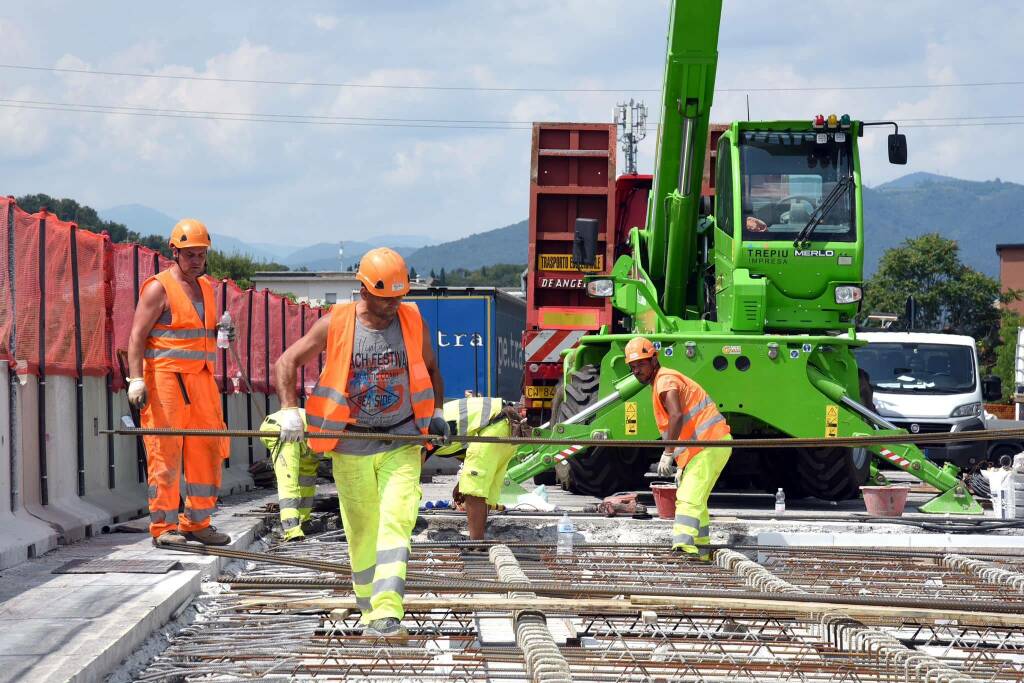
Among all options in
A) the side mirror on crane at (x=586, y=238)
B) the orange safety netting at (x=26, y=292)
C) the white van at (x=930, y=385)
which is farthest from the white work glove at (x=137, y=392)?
the white van at (x=930, y=385)

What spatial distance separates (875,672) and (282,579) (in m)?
3.34

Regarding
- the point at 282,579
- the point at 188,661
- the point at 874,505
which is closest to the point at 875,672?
the point at 188,661

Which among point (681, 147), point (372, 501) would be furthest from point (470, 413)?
point (681, 147)

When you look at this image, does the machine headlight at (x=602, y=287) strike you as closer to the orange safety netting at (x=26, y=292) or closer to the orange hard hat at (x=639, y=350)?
the orange hard hat at (x=639, y=350)

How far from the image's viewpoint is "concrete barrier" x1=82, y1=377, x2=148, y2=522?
10.8 meters

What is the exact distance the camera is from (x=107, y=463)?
11.3 m

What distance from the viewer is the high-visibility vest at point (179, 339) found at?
8977mm

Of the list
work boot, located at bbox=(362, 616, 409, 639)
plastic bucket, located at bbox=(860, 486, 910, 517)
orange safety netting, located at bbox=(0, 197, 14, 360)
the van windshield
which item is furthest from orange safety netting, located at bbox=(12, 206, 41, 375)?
the van windshield

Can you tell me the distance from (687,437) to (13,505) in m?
4.51

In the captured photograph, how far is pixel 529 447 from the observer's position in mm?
12641

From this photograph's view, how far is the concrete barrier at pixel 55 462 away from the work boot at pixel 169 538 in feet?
2.94

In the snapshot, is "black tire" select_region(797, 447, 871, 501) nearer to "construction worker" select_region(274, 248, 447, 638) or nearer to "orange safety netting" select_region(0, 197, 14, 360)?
"orange safety netting" select_region(0, 197, 14, 360)

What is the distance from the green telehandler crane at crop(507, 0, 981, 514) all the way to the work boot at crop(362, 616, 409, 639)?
250 inches

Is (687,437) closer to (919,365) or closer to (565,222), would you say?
(565,222)
